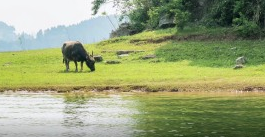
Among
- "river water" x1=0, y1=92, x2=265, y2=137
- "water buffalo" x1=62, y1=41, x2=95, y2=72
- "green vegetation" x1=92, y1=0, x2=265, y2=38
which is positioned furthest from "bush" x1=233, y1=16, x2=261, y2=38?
"river water" x1=0, y1=92, x2=265, y2=137

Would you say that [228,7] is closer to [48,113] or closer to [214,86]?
[214,86]

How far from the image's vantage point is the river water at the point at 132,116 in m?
14.6

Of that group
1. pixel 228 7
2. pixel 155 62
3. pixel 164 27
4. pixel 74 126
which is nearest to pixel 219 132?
pixel 74 126

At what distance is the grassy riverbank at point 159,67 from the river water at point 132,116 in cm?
497

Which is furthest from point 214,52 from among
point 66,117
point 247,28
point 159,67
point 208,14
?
point 66,117

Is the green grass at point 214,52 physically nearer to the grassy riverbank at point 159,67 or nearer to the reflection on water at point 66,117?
the grassy riverbank at point 159,67

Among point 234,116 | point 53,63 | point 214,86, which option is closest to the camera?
point 234,116

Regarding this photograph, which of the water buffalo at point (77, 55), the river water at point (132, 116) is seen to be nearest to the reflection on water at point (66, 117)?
the river water at point (132, 116)

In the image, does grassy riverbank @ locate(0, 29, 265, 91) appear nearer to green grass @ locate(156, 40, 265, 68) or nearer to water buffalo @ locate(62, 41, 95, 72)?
green grass @ locate(156, 40, 265, 68)

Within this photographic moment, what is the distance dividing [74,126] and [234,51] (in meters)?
30.0

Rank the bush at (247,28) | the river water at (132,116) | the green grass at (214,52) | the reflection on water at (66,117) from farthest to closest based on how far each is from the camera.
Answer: the bush at (247,28) < the green grass at (214,52) < the reflection on water at (66,117) < the river water at (132,116)

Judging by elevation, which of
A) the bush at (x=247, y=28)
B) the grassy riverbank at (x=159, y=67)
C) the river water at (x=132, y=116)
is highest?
the bush at (x=247, y=28)

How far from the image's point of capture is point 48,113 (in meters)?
19.0

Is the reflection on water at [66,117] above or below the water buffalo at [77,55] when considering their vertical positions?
below
